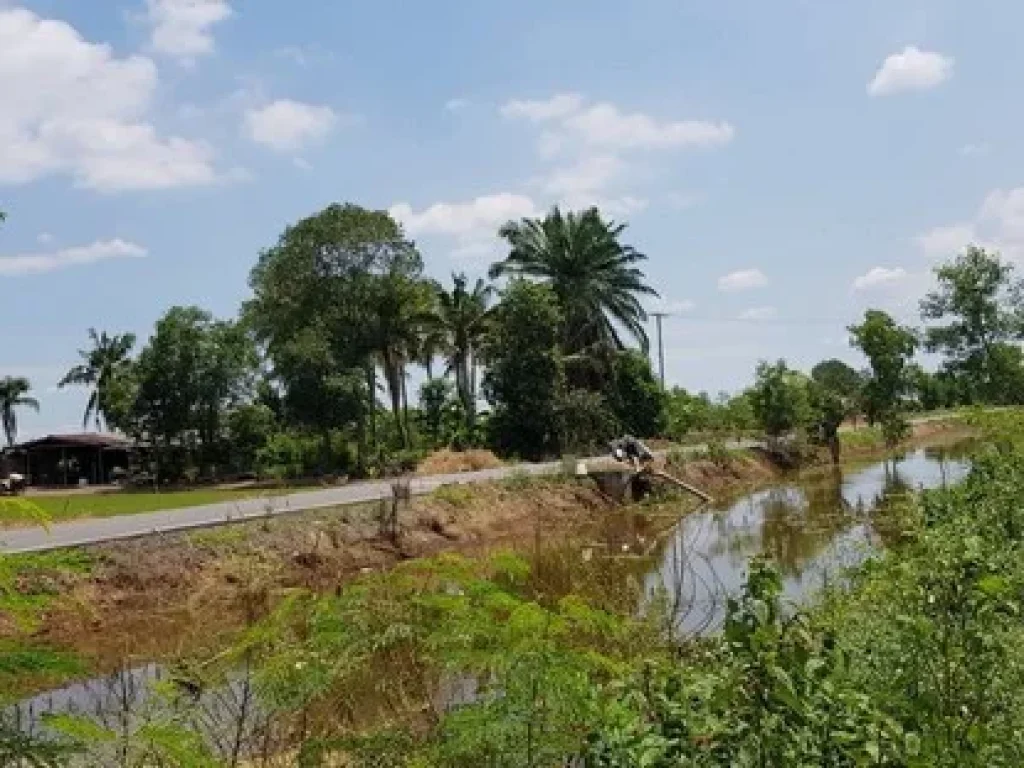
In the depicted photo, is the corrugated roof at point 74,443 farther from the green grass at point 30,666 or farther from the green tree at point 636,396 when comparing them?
the green grass at point 30,666

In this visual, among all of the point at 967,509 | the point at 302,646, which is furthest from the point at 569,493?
the point at 302,646

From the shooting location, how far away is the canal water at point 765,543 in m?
8.30

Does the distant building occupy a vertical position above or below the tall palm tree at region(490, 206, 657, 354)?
below

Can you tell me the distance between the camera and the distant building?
5959 centimetres

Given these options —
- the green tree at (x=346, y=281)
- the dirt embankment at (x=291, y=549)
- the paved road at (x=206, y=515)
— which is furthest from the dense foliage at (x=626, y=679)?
the green tree at (x=346, y=281)

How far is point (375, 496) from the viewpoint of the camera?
30.1 metres

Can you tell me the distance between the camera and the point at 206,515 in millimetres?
26234

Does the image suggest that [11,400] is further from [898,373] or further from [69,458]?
[898,373]

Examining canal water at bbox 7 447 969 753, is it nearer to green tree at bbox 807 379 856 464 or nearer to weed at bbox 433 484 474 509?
green tree at bbox 807 379 856 464

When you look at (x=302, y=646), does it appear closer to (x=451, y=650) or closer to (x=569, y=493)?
(x=451, y=650)

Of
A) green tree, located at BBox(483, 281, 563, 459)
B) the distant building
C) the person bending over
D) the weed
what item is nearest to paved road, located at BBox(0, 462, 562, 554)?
the weed

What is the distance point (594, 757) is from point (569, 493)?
29987mm

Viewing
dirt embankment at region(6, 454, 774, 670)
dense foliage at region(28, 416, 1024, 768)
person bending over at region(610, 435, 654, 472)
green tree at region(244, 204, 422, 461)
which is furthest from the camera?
green tree at region(244, 204, 422, 461)

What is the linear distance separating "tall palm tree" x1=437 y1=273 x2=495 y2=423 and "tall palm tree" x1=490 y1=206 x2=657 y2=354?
3.34m
